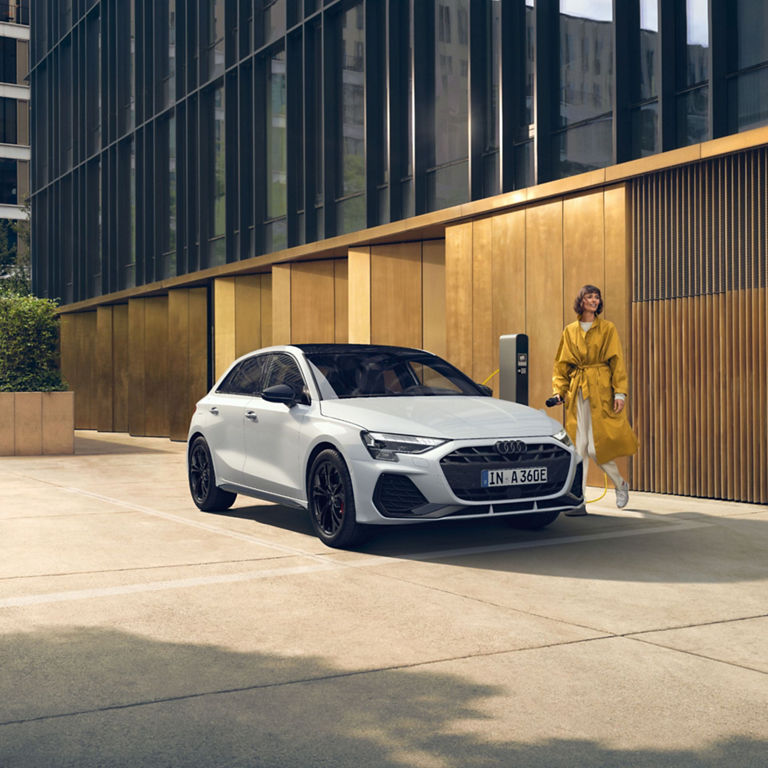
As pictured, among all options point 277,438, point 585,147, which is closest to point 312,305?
point 585,147

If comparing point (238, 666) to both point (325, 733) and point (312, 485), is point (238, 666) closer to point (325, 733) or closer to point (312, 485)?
point (325, 733)

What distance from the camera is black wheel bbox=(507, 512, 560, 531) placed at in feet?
28.5

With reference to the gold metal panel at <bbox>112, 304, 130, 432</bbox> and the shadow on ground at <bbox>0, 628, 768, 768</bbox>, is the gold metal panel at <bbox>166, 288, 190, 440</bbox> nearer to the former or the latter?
the gold metal panel at <bbox>112, 304, 130, 432</bbox>

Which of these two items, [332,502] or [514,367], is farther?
[514,367]

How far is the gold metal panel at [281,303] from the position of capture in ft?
66.2

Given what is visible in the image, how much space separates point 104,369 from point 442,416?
23421 millimetres

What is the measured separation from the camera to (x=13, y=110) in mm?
55906

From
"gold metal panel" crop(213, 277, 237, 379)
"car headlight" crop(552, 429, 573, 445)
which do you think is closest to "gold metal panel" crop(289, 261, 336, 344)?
"gold metal panel" crop(213, 277, 237, 379)

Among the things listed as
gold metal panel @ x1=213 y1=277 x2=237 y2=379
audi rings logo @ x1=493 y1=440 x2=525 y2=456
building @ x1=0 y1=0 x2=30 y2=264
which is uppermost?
building @ x1=0 y1=0 x2=30 y2=264

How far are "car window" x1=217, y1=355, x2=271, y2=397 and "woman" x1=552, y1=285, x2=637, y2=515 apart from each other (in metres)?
2.67

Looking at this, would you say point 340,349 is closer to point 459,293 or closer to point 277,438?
point 277,438

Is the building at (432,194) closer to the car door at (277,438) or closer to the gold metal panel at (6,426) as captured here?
the car door at (277,438)

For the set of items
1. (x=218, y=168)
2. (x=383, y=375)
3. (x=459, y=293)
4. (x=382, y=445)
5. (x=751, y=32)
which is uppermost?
(x=218, y=168)

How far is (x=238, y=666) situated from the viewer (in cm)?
475
